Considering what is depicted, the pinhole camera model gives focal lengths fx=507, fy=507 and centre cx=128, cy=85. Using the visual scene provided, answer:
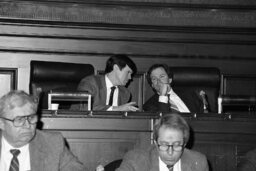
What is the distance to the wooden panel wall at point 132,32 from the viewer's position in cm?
487

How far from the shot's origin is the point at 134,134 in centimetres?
306

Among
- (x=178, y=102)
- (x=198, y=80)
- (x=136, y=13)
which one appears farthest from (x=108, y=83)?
(x=136, y=13)

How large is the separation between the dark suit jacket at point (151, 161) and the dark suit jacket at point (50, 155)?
0.75 feet

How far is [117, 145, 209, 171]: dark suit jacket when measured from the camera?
2567 millimetres

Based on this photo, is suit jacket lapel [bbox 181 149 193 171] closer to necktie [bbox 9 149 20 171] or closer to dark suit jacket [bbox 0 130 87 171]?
dark suit jacket [bbox 0 130 87 171]

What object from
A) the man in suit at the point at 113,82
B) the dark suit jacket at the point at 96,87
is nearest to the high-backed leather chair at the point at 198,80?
the man in suit at the point at 113,82

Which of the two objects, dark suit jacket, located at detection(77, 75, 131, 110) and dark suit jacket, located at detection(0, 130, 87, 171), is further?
dark suit jacket, located at detection(77, 75, 131, 110)

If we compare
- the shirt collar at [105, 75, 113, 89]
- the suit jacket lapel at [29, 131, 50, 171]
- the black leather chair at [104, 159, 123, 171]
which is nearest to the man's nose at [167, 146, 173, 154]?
the black leather chair at [104, 159, 123, 171]

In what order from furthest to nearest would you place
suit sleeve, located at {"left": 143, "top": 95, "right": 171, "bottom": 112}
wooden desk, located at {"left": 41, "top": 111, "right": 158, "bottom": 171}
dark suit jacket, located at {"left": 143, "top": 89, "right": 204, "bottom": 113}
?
dark suit jacket, located at {"left": 143, "top": 89, "right": 204, "bottom": 113} → suit sleeve, located at {"left": 143, "top": 95, "right": 171, "bottom": 112} → wooden desk, located at {"left": 41, "top": 111, "right": 158, "bottom": 171}

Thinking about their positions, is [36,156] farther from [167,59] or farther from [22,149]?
[167,59]

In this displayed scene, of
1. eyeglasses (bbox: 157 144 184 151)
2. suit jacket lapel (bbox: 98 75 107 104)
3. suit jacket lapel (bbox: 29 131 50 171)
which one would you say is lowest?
suit jacket lapel (bbox: 29 131 50 171)

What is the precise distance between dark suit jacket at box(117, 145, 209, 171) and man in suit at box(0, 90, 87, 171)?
0.76ft

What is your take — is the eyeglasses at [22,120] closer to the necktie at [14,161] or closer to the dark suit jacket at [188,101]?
the necktie at [14,161]

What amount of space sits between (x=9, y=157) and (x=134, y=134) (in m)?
0.81
